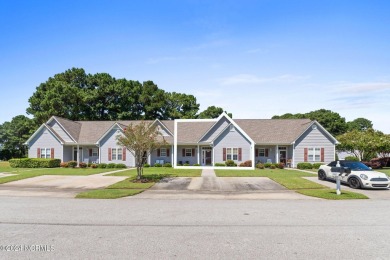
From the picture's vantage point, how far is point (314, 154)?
36.8 m

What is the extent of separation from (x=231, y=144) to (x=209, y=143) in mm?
2813

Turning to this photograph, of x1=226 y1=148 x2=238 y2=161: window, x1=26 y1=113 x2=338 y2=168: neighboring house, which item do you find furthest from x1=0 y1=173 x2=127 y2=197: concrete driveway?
x1=226 y1=148 x2=238 y2=161: window

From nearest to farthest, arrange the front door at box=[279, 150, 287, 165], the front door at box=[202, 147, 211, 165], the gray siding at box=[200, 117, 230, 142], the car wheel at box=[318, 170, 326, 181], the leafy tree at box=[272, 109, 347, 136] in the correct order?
1. the car wheel at box=[318, 170, 326, 181]
2. the gray siding at box=[200, 117, 230, 142]
3. the front door at box=[202, 147, 211, 165]
4. the front door at box=[279, 150, 287, 165]
5. the leafy tree at box=[272, 109, 347, 136]

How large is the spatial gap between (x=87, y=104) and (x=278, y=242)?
55.1 m

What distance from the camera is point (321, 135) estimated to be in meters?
37.1

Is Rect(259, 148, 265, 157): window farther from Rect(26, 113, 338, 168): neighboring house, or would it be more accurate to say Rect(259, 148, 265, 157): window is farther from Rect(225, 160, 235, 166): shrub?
Rect(225, 160, 235, 166): shrub

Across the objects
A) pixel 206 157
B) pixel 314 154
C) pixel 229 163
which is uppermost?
pixel 314 154

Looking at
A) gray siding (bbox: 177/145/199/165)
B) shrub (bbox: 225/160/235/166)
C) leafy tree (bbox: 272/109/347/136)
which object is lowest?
shrub (bbox: 225/160/235/166)

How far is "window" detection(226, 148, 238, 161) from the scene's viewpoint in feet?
118

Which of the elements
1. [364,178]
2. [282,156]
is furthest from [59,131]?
[364,178]

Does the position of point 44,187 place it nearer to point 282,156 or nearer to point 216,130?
point 216,130

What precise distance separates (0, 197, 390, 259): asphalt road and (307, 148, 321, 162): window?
25158 millimetres

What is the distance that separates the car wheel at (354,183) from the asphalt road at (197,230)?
5.15 m

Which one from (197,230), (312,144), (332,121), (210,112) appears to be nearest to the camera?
(197,230)
